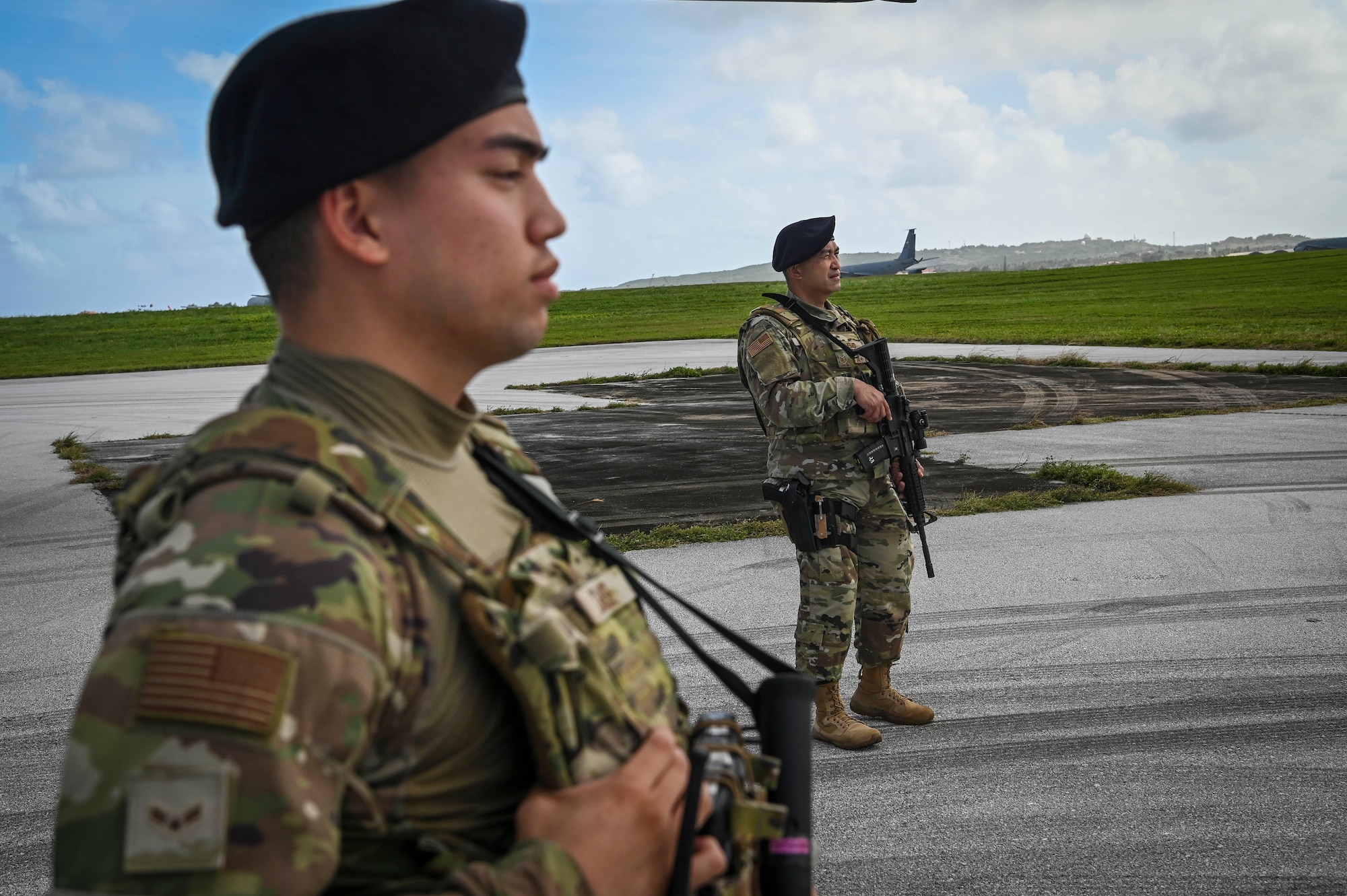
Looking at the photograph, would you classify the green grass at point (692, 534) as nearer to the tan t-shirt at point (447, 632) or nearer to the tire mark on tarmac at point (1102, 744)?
the tire mark on tarmac at point (1102, 744)

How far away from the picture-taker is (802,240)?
16.6 feet

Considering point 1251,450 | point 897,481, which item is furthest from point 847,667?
point 1251,450

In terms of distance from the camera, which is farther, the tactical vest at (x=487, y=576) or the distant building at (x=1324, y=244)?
the distant building at (x=1324, y=244)

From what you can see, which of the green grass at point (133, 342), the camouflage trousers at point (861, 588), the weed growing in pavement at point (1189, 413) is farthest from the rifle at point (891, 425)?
the green grass at point (133, 342)

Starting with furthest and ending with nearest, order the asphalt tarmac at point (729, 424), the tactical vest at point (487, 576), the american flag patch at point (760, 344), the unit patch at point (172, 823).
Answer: the asphalt tarmac at point (729, 424), the american flag patch at point (760, 344), the tactical vest at point (487, 576), the unit patch at point (172, 823)

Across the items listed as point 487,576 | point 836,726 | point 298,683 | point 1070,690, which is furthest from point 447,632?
point 1070,690

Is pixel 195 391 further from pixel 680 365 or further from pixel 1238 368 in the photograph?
pixel 1238 368

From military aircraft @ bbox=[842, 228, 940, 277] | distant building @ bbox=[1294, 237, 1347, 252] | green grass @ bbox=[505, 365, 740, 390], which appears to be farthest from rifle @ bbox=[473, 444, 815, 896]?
distant building @ bbox=[1294, 237, 1347, 252]

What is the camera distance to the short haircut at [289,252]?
3.80 ft

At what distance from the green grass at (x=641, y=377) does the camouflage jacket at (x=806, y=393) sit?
17005 mm

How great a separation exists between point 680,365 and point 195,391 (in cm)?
1135

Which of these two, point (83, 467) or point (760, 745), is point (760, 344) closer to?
point (760, 745)

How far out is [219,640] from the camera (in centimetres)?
88

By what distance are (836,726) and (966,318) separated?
40639mm
